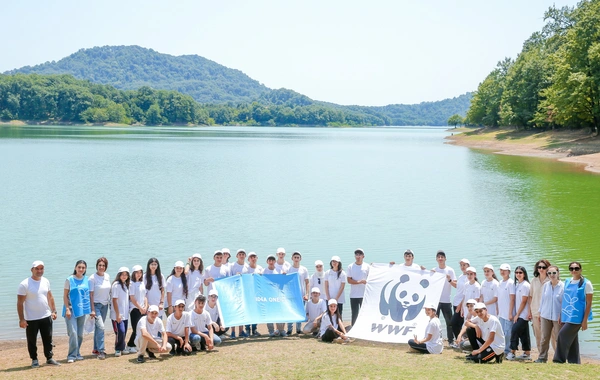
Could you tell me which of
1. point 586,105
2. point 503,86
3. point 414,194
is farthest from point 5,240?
point 503,86

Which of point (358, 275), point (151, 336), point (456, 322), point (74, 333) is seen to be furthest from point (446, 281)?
point (74, 333)

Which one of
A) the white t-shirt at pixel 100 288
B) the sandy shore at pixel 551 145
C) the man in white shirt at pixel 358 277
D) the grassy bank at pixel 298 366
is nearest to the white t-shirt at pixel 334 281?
the man in white shirt at pixel 358 277

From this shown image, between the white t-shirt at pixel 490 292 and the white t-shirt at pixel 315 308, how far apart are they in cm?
324

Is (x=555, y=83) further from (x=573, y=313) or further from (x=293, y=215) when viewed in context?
(x=573, y=313)

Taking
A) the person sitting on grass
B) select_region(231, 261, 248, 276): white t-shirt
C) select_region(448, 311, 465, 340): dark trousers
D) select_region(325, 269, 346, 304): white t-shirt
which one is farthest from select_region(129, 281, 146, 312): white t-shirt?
select_region(448, 311, 465, 340): dark trousers

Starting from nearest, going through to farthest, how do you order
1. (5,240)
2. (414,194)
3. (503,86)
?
1. (5,240)
2. (414,194)
3. (503,86)

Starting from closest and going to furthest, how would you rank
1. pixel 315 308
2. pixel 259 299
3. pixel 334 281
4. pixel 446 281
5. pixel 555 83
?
pixel 446 281 < pixel 259 299 < pixel 315 308 < pixel 334 281 < pixel 555 83

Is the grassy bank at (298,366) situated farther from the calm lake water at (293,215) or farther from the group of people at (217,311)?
the calm lake water at (293,215)

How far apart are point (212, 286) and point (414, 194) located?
30808 mm

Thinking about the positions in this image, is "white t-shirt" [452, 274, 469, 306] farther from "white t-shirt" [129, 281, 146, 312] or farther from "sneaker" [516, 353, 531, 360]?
"white t-shirt" [129, 281, 146, 312]

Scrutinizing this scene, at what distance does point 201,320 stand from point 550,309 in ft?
20.4

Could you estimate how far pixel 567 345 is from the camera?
11000 mm

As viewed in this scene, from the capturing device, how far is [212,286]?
12977 millimetres

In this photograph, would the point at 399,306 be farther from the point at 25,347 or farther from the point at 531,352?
the point at 25,347
